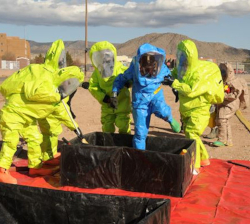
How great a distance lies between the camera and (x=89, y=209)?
10.5 ft

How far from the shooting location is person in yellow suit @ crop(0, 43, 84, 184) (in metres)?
4.67

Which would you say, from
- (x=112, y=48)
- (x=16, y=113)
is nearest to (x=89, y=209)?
(x=16, y=113)

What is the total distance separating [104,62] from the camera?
220 inches

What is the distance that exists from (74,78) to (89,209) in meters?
2.15

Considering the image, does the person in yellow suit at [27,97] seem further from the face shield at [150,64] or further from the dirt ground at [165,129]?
the dirt ground at [165,129]

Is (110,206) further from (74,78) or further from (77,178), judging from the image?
(74,78)

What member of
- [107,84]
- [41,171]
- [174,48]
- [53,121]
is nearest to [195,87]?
[107,84]

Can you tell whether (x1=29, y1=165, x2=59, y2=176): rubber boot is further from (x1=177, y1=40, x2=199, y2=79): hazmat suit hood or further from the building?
the building

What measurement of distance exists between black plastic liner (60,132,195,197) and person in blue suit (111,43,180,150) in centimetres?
49

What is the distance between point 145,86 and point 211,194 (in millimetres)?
1515

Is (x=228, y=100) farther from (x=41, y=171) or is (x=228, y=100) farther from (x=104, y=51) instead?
(x=41, y=171)

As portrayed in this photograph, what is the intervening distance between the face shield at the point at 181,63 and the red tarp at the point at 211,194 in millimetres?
1368

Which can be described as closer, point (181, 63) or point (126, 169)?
point (126, 169)

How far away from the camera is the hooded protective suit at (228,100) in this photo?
7.11 m
